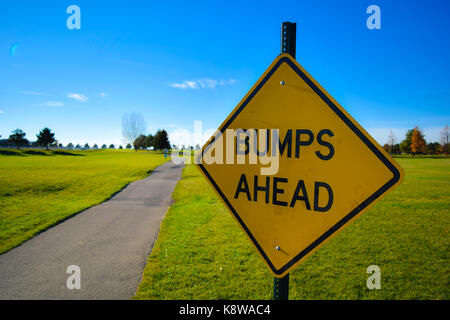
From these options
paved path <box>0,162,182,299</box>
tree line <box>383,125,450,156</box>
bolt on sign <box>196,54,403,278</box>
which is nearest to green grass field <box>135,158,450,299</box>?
paved path <box>0,162,182,299</box>

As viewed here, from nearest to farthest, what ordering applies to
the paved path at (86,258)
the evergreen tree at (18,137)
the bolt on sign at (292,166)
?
the bolt on sign at (292,166) < the paved path at (86,258) < the evergreen tree at (18,137)

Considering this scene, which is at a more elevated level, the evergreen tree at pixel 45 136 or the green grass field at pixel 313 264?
the evergreen tree at pixel 45 136

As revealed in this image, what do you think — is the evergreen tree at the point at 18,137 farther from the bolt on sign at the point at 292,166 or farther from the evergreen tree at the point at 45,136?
the bolt on sign at the point at 292,166

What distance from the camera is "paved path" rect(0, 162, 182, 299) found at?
3678 millimetres

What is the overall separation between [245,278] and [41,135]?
115923 mm

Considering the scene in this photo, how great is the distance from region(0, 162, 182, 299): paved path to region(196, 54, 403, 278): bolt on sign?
3043 millimetres

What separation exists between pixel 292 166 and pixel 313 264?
400 centimetres

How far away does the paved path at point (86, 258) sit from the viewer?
12.1ft

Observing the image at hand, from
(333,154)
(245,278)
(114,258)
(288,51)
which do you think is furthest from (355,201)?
(114,258)

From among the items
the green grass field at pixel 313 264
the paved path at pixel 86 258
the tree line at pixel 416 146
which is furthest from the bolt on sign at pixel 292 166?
the tree line at pixel 416 146

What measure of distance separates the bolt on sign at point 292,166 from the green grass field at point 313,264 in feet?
8.19
